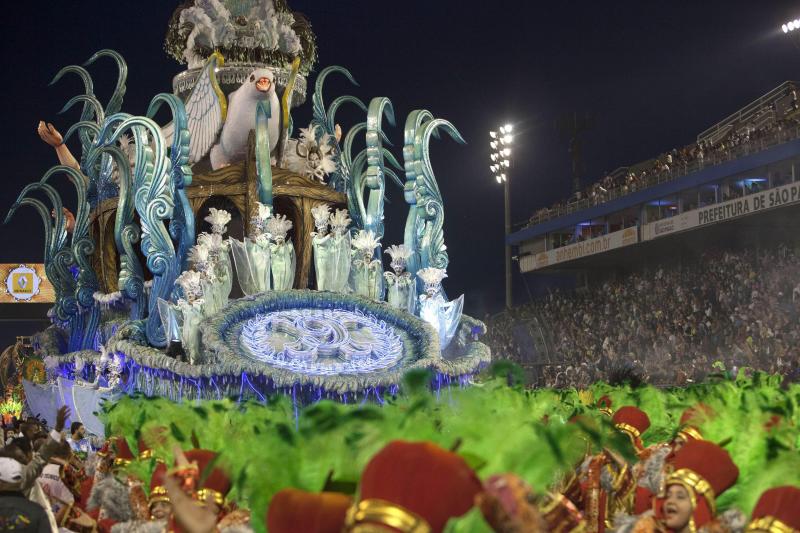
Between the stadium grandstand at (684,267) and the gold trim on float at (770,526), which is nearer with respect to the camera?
the gold trim on float at (770,526)

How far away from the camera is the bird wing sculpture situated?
65.0 feet

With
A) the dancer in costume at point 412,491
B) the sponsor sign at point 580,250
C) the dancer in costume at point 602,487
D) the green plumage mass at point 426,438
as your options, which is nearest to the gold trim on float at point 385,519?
the dancer in costume at point 412,491

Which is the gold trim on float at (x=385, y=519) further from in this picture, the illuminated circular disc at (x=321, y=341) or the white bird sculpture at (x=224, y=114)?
the white bird sculpture at (x=224, y=114)

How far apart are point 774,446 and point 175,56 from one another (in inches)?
757

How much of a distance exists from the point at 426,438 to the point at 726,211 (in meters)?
23.8

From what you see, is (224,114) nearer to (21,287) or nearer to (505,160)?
(505,160)

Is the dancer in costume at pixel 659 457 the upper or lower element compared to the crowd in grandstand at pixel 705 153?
lower

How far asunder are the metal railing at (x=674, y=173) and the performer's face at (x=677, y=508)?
20409mm

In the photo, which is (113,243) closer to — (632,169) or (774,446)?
(774,446)

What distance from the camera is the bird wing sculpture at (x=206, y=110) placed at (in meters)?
19.8

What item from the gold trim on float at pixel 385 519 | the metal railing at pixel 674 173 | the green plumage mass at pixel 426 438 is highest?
the metal railing at pixel 674 173

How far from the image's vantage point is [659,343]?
87.3 feet

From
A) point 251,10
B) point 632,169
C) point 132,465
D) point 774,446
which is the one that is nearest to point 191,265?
point 251,10

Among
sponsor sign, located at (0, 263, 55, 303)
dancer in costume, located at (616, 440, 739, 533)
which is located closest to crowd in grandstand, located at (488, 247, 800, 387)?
dancer in costume, located at (616, 440, 739, 533)
